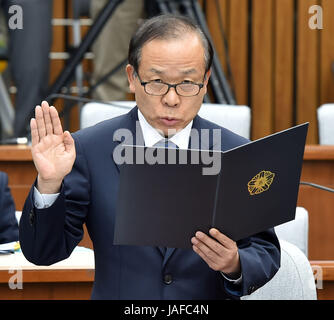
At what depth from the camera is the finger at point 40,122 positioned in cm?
134

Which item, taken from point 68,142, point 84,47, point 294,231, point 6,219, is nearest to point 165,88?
point 68,142

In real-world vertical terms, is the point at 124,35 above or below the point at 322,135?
above

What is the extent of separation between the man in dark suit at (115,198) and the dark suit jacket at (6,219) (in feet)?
2.54

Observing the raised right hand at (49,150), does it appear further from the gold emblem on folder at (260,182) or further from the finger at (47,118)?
the gold emblem on folder at (260,182)

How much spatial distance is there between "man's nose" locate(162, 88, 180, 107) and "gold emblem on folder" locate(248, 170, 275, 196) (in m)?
0.21

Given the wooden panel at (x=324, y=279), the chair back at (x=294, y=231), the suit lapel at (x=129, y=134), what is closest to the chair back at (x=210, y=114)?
the chair back at (x=294, y=231)

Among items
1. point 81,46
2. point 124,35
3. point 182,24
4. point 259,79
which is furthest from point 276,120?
point 182,24

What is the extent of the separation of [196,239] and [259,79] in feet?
10.1

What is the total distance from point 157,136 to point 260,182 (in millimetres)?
227

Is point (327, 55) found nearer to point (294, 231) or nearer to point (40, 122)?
point (294, 231)

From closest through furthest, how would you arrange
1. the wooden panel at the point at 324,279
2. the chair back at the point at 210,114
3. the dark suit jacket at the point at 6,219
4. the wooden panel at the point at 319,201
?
the wooden panel at the point at 324,279 < the dark suit jacket at the point at 6,219 < the chair back at the point at 210,114 < the wooden panel at the point at 319,201

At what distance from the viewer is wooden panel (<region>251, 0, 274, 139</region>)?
14.1ft
